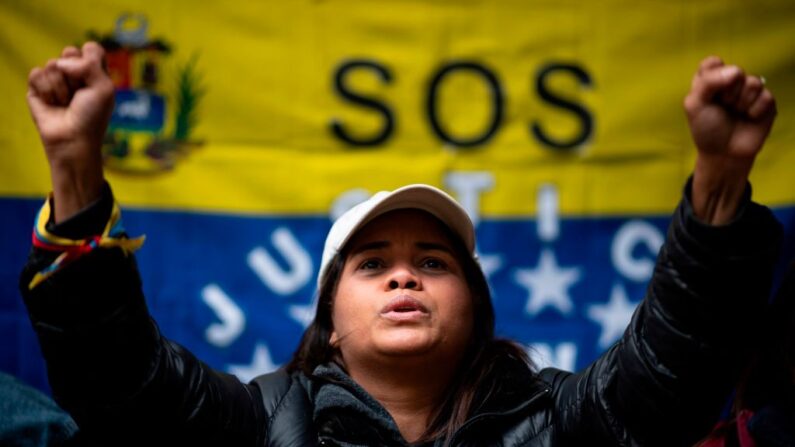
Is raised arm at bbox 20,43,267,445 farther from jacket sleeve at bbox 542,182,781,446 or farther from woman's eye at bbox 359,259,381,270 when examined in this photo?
jacket sleeve at bbox 542,182,781,446

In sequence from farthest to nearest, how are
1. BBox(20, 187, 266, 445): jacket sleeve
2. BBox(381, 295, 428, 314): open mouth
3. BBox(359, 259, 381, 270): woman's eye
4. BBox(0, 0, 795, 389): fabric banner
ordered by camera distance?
BBox(0, 0, 795, 389): fabric banner, BBox(359, 259, 381, 270): woman's eye, BBox(381, 295, 428, 314): open mouth, BBox(20, 187, 266, 445): jacket sleeve

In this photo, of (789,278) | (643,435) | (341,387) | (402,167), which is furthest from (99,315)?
(402,167)

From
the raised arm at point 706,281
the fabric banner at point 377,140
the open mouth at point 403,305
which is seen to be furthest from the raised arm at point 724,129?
the fabric banner at point 377,140

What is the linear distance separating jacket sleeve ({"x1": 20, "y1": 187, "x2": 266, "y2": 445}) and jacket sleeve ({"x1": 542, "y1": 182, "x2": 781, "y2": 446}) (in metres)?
0.72

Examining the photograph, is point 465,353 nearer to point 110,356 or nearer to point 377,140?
point 110,356

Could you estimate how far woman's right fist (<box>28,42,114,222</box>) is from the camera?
5.77ft

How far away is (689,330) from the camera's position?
71.0 inches

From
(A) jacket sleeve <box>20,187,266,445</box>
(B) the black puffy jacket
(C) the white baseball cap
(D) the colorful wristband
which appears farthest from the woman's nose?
(D) the colorful wristband

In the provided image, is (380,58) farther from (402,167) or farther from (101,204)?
(101,204)

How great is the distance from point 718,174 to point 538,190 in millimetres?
1579

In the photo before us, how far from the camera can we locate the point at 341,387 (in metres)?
2.22

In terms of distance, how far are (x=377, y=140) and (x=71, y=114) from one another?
5.19 feet

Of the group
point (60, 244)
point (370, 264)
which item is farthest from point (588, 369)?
point (60, 244)

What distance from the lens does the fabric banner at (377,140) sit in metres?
3.21
